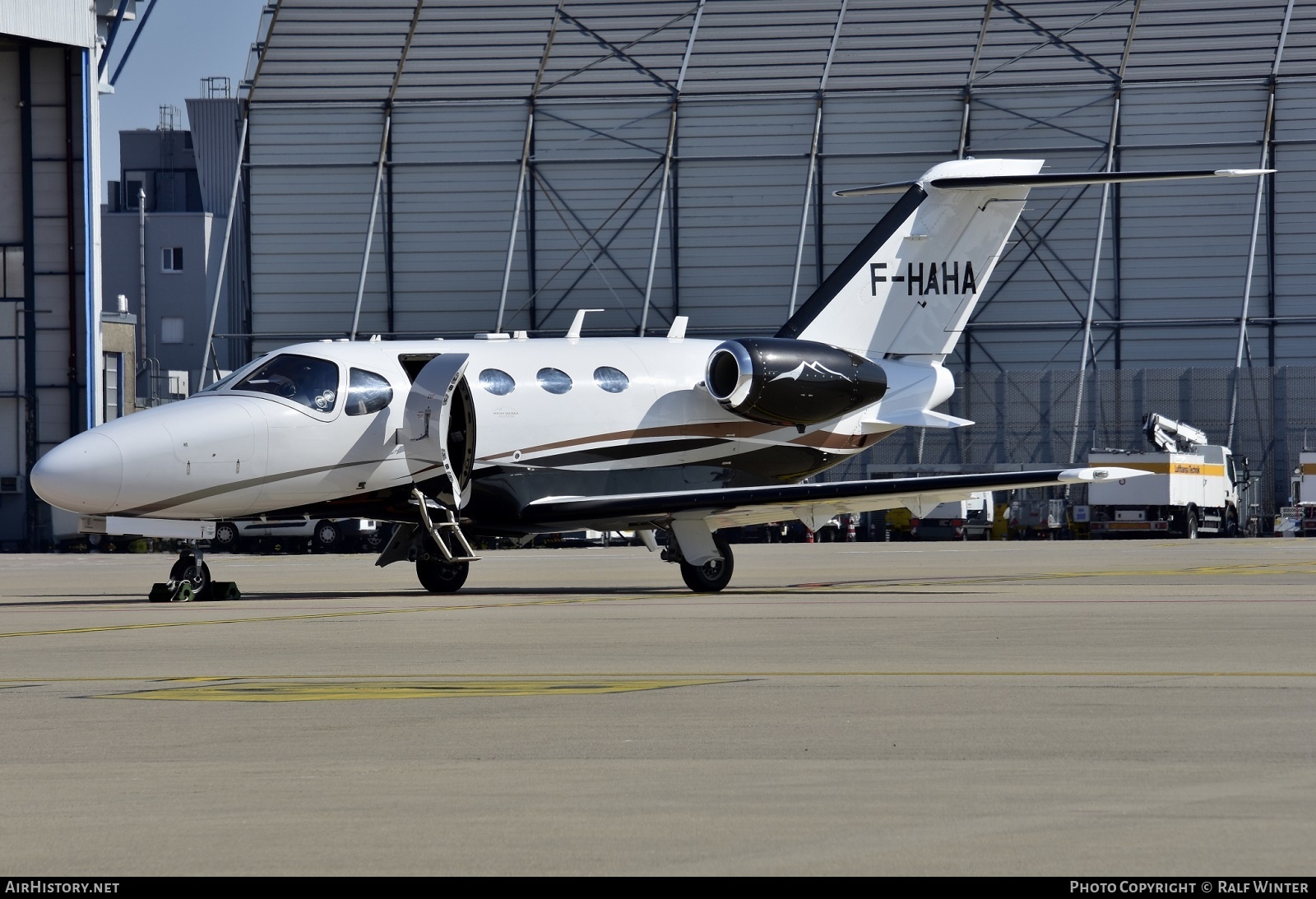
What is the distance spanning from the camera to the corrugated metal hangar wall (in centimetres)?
5019

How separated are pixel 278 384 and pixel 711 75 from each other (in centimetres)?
3564

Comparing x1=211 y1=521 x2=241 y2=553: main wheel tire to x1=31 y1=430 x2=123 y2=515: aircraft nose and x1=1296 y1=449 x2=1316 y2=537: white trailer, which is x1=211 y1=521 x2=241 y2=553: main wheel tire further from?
x1=1296 y1=449 x2=1316 y2=537: white trailer

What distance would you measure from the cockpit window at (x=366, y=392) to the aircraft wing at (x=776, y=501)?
2071 mm

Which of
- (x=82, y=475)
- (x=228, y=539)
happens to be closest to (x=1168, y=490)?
(x=228, y=539)

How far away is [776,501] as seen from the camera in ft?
60.9

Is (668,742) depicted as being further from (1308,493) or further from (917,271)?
(1308,493)

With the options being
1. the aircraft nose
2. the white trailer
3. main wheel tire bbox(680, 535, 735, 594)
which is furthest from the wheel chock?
the white trailer

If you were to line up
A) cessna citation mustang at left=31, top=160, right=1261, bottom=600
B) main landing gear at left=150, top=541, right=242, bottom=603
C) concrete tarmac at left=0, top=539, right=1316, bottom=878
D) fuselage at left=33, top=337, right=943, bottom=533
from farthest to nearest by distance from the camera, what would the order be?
main landing gear at left=150, top=541, right=242, bottom=603
cessna citation mustang at left=31, top=160, right=1261, bottom=600
fuselage at left=33, top=337, right=943, bottom=533
concrete tarmac at left=0, top=539, right=1316, bottom=878

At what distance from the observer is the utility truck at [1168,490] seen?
45.1 m

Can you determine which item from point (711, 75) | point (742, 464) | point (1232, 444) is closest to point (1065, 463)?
point (1232, 444)

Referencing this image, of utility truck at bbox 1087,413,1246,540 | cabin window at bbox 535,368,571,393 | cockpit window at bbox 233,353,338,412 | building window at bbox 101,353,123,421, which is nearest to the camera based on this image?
cockpit window at bbox 233,353,338,412

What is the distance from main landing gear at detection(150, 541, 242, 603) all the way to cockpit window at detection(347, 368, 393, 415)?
7.47ft

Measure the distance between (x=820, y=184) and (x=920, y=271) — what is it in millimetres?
28891

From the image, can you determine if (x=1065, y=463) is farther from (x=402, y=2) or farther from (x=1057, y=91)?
(x=402, y=2)
